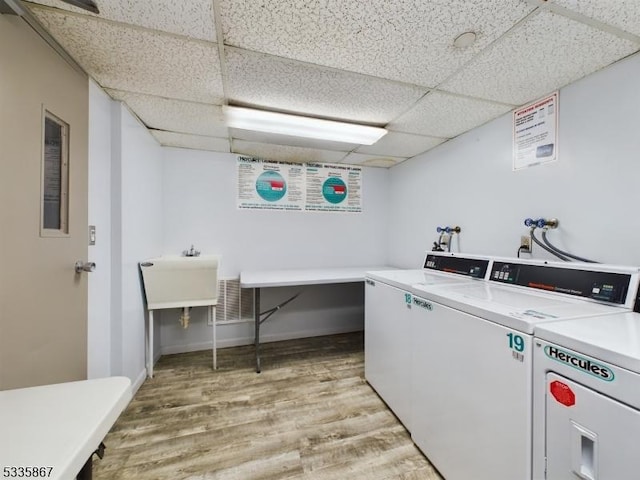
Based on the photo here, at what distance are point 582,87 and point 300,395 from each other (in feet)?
Result: 8.65

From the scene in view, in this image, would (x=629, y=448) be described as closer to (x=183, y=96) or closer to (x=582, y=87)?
(x=582, y=87)

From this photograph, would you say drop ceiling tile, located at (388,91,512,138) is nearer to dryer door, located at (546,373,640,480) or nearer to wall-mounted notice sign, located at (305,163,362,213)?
wall-mounted notice sign, located at (305,163,362,213)

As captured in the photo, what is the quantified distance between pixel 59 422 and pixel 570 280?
1.96 m

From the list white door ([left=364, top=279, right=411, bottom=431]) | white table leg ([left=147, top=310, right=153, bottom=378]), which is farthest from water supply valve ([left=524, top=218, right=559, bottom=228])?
white table leg ([left=147, top=310, right=153, bottom=378])

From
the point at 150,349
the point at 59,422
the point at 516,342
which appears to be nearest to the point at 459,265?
the point at 516,342

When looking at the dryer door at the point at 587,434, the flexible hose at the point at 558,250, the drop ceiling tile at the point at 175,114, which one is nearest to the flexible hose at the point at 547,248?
the flexible hose at the point at 558,250

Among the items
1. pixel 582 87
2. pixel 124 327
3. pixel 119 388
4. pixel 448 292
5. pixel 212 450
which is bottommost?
pixel 212 450

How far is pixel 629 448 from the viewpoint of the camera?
2.20 feet

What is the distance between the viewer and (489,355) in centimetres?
105

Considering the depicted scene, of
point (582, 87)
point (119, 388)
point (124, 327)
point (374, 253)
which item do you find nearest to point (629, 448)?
point (119, 388)

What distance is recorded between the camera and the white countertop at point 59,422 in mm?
528

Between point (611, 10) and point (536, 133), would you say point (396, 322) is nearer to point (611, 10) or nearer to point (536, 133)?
point (536, 133)

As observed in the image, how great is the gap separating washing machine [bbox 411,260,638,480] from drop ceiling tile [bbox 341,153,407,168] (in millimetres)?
1787

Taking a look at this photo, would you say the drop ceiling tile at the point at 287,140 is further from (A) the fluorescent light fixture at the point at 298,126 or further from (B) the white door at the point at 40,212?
(B) the white door at the point at 40,212
